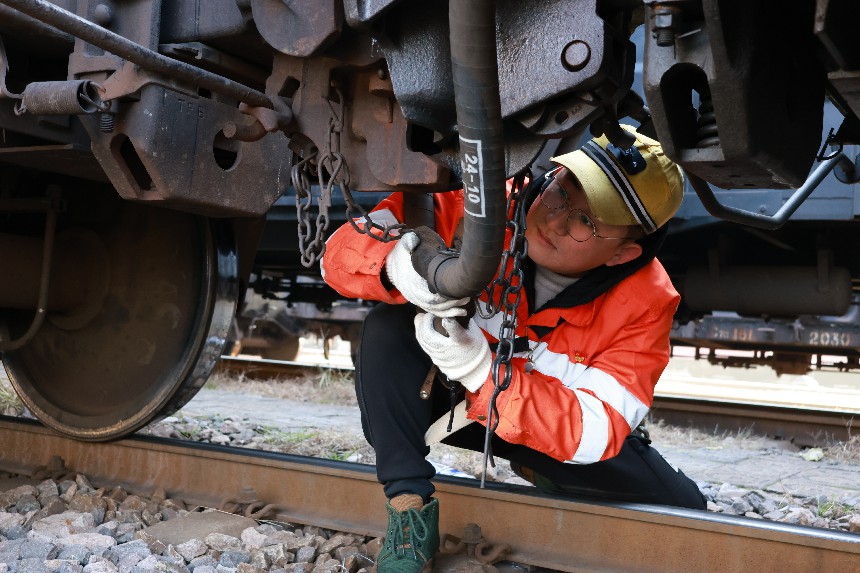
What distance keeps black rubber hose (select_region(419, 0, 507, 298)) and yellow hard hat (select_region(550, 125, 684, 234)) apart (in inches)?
25.3

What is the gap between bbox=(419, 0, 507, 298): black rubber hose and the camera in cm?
137

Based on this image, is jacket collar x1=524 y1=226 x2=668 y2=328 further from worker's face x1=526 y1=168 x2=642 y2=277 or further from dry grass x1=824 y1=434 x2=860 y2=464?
dry grass x1=824 y1=434 x2=860 y2=464

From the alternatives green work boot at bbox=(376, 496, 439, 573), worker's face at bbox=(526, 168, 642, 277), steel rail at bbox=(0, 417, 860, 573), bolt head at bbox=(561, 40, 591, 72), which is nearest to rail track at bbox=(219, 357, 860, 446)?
steel rail at bbox=(0, 417, 860, 573)

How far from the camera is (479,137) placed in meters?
1.46

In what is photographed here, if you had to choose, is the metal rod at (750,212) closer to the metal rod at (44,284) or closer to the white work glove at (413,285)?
the white work glove at (413,285)

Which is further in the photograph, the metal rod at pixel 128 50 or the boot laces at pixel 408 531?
Answer: the boot laces at pixel 408 531

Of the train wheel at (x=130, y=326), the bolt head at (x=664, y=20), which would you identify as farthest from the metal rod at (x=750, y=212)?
the train wheel at (x=130, y=326)

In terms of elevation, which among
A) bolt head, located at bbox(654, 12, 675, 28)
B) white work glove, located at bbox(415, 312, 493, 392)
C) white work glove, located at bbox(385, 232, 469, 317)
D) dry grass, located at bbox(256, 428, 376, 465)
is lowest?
dry grass, located at bbox(256, 428, 376, 465)

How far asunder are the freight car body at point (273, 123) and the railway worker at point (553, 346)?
19 cm

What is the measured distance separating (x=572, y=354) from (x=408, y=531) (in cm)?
68

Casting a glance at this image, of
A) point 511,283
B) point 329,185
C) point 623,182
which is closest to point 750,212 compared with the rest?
point 623,182

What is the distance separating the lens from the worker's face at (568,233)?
2240mm

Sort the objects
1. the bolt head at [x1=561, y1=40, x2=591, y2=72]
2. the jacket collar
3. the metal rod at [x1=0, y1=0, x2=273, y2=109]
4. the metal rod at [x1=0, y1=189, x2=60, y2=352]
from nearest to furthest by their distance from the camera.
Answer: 1. the bolt head at [x1=561, y1=40, x2=591, y2=72]
2. the metal rod at [x1=0, y1=0, x2=273, y2=109]
3. the jacket collar
4. the metal rod at [x1=0, y1=189, x2=60, y2=352]

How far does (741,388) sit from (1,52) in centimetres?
1011
